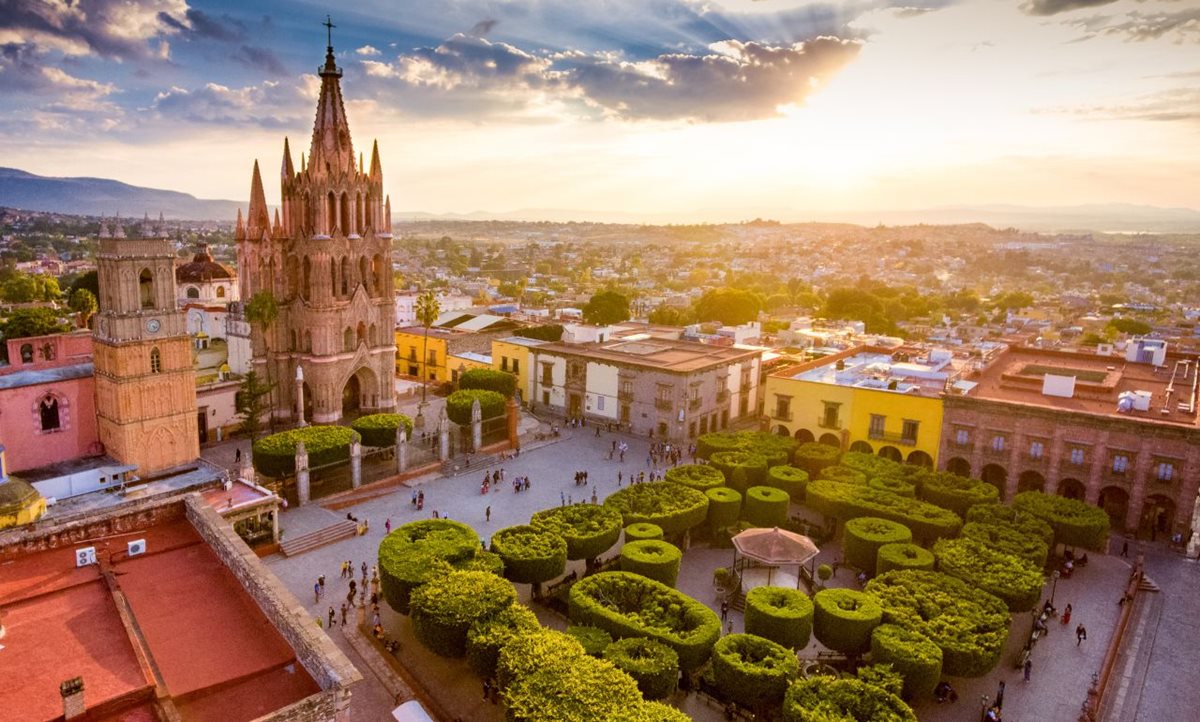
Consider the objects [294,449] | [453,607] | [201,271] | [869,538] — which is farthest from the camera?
[201,271]

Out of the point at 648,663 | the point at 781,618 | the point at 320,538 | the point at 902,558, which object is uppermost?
the point at 902,558

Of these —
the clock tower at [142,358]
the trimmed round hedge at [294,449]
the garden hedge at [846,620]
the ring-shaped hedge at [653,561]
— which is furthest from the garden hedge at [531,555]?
the clock tower at [142,358]

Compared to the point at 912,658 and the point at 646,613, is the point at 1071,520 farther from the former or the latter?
the point at 646,613

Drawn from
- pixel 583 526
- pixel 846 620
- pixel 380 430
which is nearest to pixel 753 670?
pixel 846 620

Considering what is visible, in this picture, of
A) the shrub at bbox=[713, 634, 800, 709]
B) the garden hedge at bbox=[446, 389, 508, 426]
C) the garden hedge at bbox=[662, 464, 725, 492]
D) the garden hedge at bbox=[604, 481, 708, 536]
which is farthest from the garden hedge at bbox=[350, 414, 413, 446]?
the shrub at bbox=[713, 634, 800, 709]

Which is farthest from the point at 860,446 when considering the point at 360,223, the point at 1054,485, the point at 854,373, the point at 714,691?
the point at 360,223

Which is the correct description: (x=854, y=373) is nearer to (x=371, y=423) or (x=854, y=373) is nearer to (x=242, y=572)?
(x=371, y=423)

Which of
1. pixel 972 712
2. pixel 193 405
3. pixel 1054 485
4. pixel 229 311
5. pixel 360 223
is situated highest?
pixel 360 223
